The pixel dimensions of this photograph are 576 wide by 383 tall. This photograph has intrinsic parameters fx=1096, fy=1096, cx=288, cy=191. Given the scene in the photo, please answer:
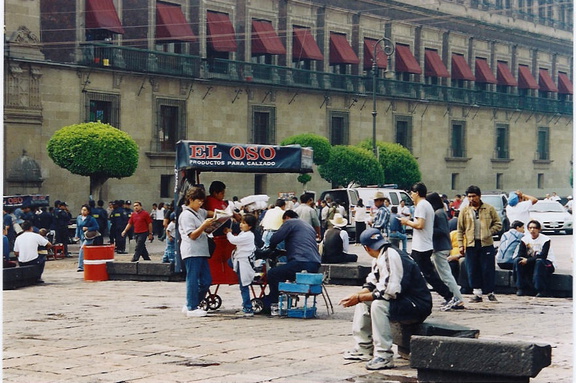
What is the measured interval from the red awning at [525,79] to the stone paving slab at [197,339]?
151 feet

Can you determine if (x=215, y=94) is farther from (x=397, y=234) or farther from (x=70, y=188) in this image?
(x=397, y=234)

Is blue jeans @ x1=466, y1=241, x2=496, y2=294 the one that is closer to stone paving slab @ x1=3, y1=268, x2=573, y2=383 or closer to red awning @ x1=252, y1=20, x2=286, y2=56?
stone paving slab @ x1=3, y1=268, x2=573, y2=383

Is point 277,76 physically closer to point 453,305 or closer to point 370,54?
point 370,54

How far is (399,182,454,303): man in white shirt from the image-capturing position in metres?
14.1

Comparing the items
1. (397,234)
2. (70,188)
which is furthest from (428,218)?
(70,188)

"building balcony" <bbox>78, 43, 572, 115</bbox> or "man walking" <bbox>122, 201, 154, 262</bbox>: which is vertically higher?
"building balcony" <bbox>78, 43, 572, 115</bbox>

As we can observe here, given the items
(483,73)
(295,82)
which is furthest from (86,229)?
(483,73)

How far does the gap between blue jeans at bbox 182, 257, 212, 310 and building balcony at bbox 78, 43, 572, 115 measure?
977 inches

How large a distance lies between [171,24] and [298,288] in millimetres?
28720

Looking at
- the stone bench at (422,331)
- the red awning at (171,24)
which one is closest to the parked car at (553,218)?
the red awning at (171,24)

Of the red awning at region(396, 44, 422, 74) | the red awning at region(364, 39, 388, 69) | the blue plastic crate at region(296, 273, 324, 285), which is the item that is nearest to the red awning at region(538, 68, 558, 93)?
the red awning at region(396, 44, 422, 74)

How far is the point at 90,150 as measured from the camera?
33.2m

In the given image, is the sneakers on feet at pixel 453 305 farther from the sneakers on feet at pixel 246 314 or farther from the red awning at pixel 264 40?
the red awning at pixel 264 40

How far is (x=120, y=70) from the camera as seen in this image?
38531mm
